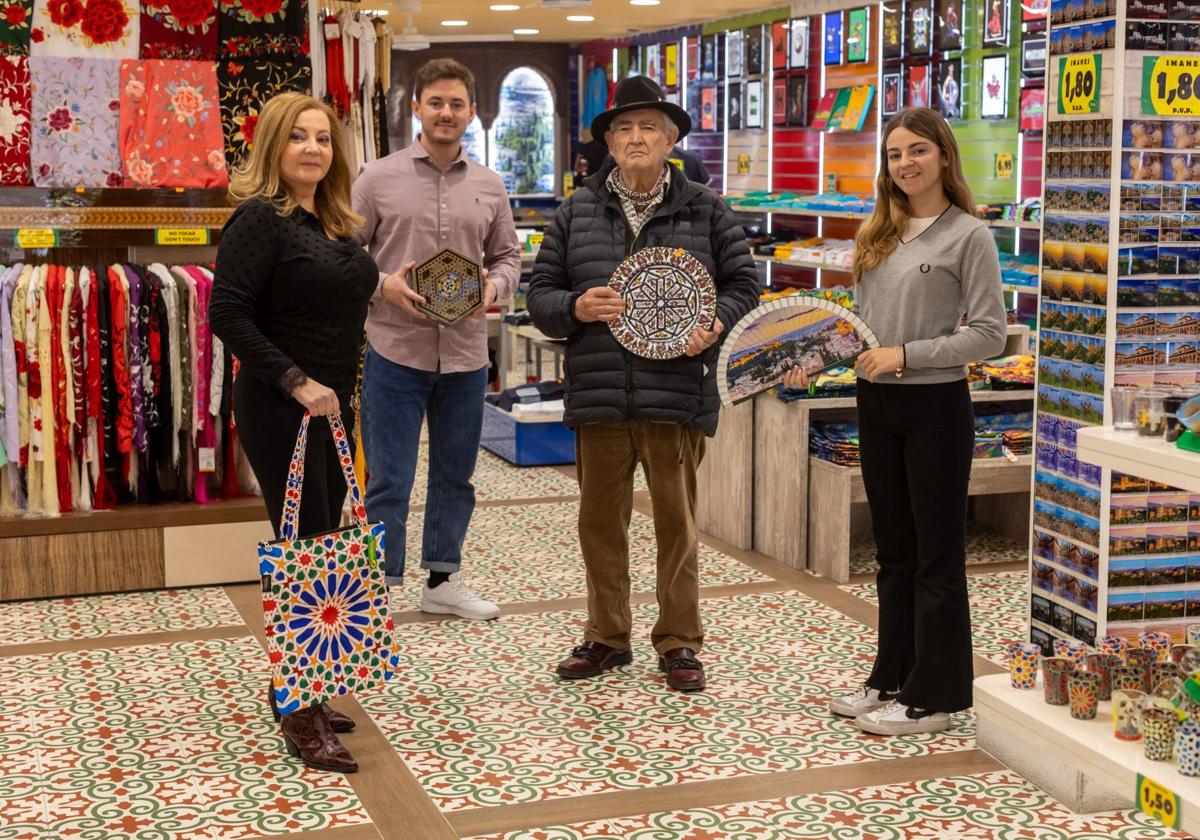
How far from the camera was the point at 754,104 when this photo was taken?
12.9 meters

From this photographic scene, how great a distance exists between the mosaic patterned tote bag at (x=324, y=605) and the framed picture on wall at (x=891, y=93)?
7649mm

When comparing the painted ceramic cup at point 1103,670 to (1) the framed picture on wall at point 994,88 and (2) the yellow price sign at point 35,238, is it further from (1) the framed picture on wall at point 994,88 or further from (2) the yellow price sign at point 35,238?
(1) the framed picture on wall at point 994,88

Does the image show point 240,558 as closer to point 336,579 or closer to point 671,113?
point 336,579

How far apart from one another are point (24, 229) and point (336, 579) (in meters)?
2.60

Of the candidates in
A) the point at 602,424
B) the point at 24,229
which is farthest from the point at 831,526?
the point at 24,229

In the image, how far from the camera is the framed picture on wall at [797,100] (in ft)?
39.4

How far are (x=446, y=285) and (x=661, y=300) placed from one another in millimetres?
945

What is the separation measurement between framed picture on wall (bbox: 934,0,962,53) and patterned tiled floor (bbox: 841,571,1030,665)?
5.04m

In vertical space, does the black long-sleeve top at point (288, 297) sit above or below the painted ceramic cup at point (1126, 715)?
above

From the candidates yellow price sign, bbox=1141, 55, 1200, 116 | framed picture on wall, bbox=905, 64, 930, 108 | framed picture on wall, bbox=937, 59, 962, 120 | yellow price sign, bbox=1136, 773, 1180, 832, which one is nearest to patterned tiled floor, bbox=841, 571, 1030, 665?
yellow price sign, bbox=1141, 55, 1200, 116

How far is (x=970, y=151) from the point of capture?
9695 mm

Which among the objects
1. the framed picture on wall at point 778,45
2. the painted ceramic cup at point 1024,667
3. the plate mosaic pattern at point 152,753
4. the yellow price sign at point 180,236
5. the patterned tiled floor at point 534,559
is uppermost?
the framed picture on wall at point 778,45

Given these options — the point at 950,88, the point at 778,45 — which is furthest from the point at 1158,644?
the point at 778,45

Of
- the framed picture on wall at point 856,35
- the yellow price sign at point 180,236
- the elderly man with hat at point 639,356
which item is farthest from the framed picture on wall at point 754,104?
the elderly man with hat at point 639,356
